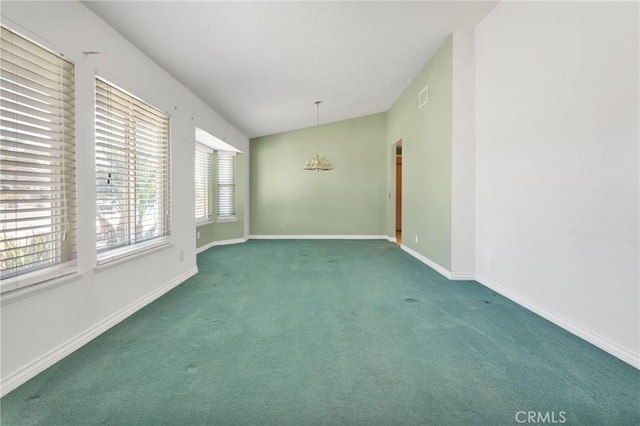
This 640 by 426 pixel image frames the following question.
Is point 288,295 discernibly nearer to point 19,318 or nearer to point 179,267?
point 179,267

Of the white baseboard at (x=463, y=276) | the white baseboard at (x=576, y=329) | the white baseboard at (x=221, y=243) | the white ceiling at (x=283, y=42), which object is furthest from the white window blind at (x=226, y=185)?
the white baseboard at (x=576, y=329)

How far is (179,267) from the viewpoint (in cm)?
381

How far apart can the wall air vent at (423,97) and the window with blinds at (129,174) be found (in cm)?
387

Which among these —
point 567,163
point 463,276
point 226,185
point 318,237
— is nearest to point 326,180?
point 318,237

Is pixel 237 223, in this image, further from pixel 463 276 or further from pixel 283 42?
pixel 463 276

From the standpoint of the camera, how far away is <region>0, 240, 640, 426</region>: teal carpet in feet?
4.86

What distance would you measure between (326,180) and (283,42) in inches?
182

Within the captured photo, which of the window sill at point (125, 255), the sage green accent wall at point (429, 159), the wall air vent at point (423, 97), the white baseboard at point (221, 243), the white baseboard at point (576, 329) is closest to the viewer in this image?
the white baseboard at point (576, 329)

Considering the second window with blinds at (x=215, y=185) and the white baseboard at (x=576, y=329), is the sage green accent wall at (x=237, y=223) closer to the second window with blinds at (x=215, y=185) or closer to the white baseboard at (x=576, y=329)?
the second window with blinds at (x=215, y=185)

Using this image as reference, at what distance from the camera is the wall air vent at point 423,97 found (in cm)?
471

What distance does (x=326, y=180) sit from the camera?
7.73 metres

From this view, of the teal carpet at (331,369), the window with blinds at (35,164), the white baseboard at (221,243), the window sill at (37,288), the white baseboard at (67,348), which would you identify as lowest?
the teal carpet at (331,369)

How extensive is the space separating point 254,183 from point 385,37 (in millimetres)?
5082

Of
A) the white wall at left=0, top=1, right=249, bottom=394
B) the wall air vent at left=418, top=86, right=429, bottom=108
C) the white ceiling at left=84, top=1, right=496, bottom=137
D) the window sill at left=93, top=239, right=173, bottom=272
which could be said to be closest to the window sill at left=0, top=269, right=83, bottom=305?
the white wall at left=0, top=1, right=249, bottom=394
